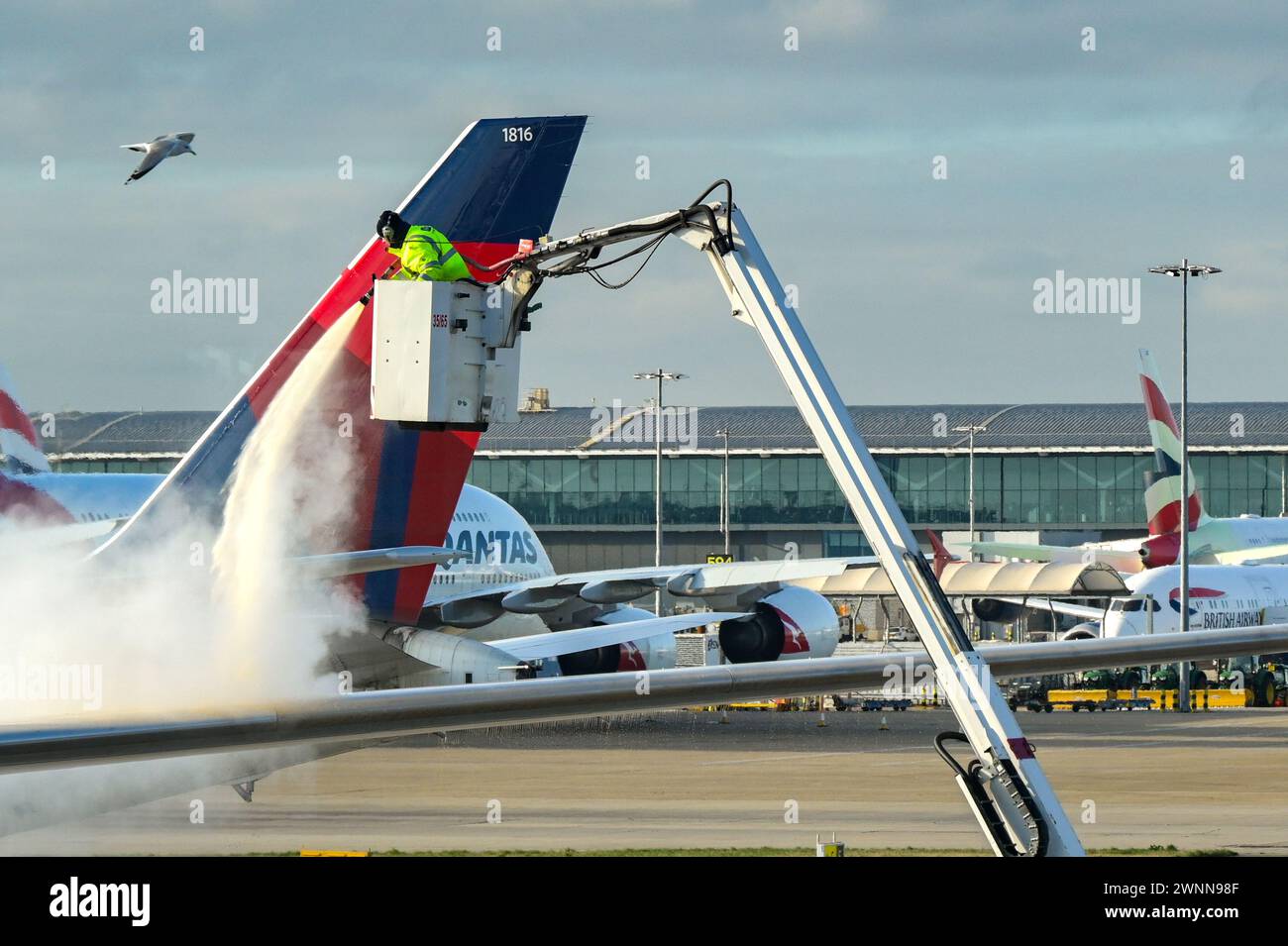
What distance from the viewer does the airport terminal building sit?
337ft

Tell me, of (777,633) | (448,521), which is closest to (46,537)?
(448,521)

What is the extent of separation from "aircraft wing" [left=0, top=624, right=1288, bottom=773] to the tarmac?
4.87 meters

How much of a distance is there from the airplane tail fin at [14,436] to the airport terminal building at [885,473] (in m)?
73.9

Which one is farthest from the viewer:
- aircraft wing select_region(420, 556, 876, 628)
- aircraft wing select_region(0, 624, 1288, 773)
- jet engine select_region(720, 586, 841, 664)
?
jet engine select_region(720, 586, 841, 664)

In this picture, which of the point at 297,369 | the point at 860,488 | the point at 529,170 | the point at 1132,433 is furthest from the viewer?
the point at 1132,433

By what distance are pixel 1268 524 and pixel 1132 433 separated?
24.1 metres

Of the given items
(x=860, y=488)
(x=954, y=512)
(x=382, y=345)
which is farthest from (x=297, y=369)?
(x=954, y=512)

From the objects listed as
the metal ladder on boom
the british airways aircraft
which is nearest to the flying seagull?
the metal ladder on boom

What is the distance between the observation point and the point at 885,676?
19.1 feet

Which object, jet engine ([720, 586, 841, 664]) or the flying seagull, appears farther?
jet engine ([720, 586, 841, 664])

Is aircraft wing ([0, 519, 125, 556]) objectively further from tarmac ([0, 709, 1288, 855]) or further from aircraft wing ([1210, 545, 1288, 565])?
aircraft wing ([1210, 545, 1288, 565])

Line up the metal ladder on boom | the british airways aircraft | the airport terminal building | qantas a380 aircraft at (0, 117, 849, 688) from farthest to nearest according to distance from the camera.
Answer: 1. the airport terminal building
2. the british airways aircraft
3. qantas a380 aircraft at (0, 117, 849, 688)
4. the metal ladder on boom

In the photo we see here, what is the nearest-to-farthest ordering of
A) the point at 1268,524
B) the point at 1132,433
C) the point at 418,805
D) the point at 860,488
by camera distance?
the point at 860,488 < the point at 418,805 < the point at 1268,524 < the point at 1132,433

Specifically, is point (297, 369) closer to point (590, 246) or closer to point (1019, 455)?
point (590, 246)
